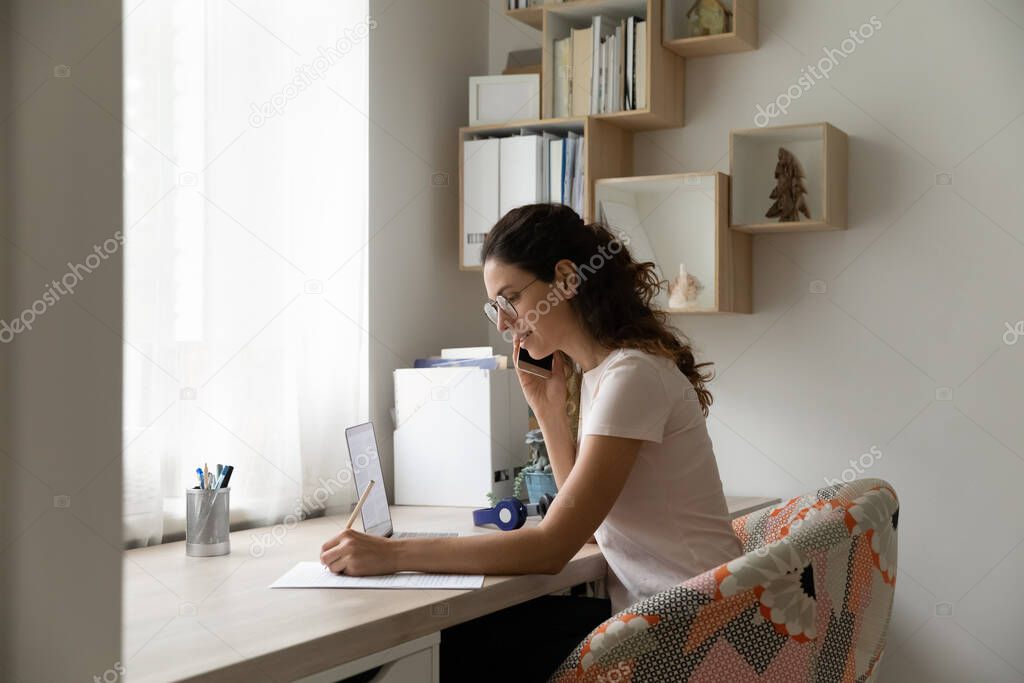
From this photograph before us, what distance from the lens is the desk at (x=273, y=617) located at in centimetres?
121

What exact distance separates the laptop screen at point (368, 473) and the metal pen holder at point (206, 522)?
0.88 ft

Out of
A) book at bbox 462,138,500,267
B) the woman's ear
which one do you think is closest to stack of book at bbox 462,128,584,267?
book at bbox 462,138,500,267

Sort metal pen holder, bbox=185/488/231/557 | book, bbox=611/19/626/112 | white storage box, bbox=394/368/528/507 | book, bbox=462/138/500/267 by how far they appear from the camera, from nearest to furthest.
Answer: metal pen holder, bbox=185/488/231/557
white storage box, bbox=394/368/528/507
book, bbox=611/19/626/112
book, bbox=462/138/500/267

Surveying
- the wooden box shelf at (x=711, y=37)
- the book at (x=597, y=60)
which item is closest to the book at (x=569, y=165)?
the book at (x=597, y=60)

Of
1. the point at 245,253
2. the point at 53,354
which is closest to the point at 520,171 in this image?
the point at 245,253

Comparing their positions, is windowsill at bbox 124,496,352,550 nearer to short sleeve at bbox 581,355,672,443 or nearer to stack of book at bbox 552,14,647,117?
short sleeve at bbox 581,355,672,443

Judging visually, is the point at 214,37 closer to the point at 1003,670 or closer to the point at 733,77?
the point at 733,77

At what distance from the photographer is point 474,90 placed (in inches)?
118

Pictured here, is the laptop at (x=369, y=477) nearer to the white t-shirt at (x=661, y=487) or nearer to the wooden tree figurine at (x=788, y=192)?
the white t-shirt at (x=661, y=487)

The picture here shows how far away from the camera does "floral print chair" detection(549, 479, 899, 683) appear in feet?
4.24

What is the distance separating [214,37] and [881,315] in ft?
6.02

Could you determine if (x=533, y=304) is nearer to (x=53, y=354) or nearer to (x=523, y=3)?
(x=53, y=354)

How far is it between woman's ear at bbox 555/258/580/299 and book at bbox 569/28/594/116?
3.67 feet

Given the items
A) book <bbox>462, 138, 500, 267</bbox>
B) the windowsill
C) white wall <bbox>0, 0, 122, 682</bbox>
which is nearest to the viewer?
white wall <bbox>0, 0, 122, 682</bbox>
